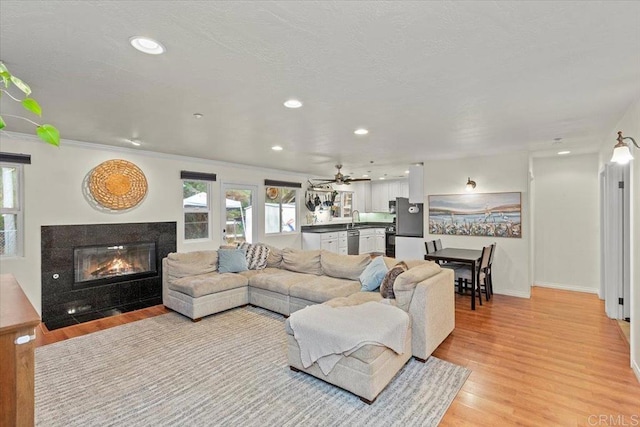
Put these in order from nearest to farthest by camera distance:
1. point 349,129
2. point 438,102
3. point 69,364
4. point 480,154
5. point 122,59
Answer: point 122,59
point 438,102
point 69,364
point 349,129
point 480,154

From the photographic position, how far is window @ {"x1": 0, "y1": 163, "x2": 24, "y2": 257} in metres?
3.84

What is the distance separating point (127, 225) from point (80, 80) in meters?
3.02

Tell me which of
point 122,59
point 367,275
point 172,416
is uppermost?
point 122,59

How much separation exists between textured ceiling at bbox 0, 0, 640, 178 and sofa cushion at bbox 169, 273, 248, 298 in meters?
1.93

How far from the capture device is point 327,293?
376cm

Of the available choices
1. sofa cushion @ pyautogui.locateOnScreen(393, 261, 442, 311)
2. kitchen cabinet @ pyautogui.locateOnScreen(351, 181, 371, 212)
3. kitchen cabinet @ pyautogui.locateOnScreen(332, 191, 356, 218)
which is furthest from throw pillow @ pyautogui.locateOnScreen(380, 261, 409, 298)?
kitchen cabinet @ pyautogui.locateOnScreen(351, 181, 371, 212)

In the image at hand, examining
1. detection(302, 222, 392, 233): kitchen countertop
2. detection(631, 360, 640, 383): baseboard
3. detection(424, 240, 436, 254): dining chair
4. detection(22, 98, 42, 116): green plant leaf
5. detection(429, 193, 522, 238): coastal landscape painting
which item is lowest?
detection(631, 360, 640, 383): baseboard

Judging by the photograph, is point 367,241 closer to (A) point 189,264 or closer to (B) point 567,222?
(B) point 567,222

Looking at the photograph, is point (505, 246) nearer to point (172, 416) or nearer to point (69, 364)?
point (172, 416)

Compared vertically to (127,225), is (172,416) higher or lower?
lower

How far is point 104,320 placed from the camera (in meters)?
4.11

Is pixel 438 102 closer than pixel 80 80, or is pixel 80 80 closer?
pixel 80 80

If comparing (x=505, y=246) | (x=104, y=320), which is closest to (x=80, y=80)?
(x=104, y=320)

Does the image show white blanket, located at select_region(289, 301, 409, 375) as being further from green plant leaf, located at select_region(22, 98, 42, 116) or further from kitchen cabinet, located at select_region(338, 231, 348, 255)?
kitchen cabinet, located at select_region(338, 231, 348, 255)
